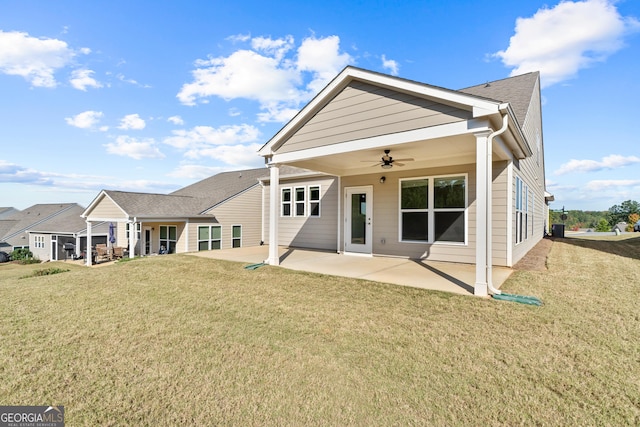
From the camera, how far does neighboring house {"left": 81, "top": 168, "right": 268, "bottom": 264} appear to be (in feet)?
50.5

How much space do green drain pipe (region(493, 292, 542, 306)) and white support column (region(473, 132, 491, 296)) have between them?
204 mm

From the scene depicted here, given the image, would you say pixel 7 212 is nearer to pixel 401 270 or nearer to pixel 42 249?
pixel 42 249

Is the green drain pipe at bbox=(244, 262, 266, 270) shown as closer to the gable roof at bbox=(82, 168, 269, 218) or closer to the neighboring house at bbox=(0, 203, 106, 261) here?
the gable roof at bbox=(82, 168, 269, 218)

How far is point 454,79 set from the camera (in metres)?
12.5

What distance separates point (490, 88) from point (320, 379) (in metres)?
12.2

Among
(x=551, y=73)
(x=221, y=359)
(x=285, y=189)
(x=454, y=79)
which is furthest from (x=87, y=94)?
(x=551, y=73)


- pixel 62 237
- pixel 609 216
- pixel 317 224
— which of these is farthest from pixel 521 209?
pixel 609 216

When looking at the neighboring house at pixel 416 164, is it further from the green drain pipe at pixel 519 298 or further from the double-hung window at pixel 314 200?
the double-hung window at pixel 314 200

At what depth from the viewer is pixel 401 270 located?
6578mm

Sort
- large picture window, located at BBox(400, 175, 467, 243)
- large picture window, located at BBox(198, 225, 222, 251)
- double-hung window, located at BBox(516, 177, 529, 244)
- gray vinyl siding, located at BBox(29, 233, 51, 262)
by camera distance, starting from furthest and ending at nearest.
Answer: gray vinyl siding, located at BBox(29, 233, 51, 262) < large picture window, located at BBox(198, 225, 222, 251) < double-hung window, located at BBox(516, 177, 529, 244) < large picture window, located at BBox(400, 175, 467, 243)

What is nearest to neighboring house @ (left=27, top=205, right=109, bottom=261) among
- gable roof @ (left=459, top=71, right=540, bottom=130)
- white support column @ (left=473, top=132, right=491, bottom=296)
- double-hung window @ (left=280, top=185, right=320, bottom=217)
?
double-hung window @ (left=280, top=185, right=320, bottom=217)

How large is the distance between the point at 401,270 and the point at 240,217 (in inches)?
518

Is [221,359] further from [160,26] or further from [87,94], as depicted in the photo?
[87,94]

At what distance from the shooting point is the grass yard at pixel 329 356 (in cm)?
217
